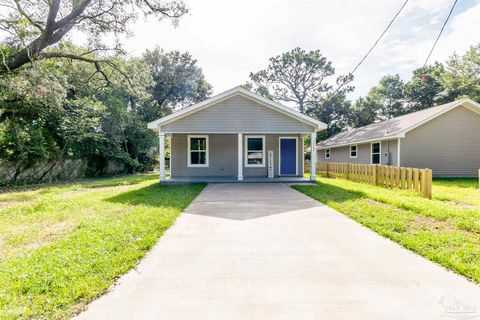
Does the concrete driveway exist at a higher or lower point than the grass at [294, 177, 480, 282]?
lower

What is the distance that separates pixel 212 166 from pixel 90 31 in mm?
8781

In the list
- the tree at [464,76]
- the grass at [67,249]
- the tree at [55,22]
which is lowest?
the grass at [67,249]

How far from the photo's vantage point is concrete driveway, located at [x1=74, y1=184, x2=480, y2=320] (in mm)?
2182

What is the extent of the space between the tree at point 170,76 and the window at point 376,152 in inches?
745

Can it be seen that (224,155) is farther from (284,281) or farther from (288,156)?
(284,281)

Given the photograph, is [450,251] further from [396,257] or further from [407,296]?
[407,296]

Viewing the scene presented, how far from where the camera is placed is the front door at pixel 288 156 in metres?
13.6

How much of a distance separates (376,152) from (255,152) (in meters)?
9.09

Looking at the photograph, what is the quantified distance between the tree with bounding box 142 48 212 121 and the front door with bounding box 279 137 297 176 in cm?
1517

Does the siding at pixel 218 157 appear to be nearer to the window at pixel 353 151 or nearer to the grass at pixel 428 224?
the grass at pixel 428 224

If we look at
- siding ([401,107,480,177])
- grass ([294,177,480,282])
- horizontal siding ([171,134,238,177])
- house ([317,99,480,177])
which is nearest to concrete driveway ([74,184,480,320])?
grass ([294,177,480,282])

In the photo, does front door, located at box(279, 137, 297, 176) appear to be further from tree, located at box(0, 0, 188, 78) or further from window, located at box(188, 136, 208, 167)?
tree, located at box(0, 0, 188, 78)

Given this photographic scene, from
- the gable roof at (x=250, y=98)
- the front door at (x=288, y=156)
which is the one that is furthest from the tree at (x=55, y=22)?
the front door at (x=288, y=156)

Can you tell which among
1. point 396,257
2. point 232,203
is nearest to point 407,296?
point 396,257
